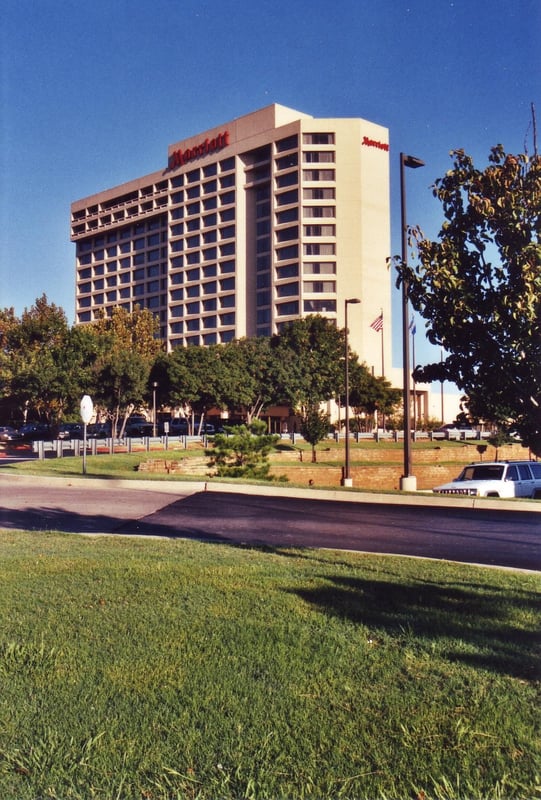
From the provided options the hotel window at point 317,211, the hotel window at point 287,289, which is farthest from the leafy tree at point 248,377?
the hotel window at point 317,211

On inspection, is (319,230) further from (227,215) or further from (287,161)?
(227,215)

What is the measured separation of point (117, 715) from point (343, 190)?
85014 millimetres

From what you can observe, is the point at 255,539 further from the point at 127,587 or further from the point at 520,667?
the point at 520,667

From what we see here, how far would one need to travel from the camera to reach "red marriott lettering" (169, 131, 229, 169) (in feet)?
308

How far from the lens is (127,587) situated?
6.32 m

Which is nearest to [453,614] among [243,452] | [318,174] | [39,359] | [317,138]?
[243,452]

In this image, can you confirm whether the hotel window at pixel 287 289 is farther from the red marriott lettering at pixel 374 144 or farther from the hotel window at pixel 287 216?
the red marriott lettering at pixel 374 144

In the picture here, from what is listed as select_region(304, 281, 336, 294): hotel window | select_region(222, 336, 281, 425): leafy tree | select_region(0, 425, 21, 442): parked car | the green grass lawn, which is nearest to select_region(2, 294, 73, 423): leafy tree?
select_region(0, 425, 21, 442): parked car

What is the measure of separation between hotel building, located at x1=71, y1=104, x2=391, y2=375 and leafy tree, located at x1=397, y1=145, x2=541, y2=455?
240ft

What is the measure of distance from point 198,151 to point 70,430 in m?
56.1

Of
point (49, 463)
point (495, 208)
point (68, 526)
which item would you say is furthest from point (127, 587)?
point (49, 463)

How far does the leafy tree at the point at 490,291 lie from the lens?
5859 mm

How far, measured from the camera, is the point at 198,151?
97.5 metres

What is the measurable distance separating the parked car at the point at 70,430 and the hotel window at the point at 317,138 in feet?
150
